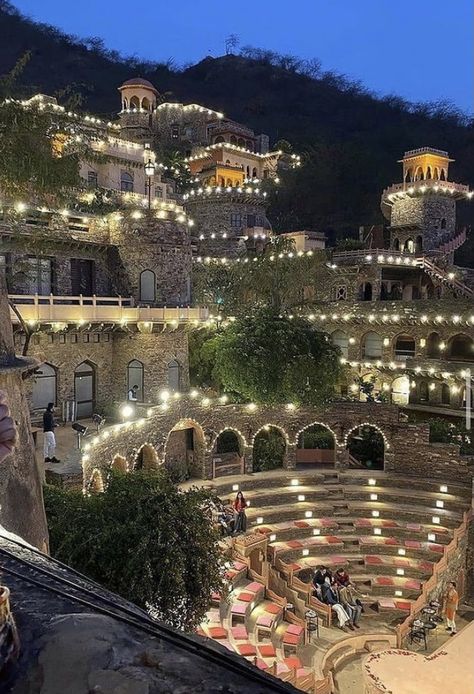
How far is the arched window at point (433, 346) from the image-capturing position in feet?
109

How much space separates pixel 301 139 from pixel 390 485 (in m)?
55.0

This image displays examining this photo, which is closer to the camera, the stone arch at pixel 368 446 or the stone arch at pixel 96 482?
the stone arch at pixel 96 482

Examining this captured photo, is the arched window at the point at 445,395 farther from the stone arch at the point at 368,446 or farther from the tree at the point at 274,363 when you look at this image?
the tree at the point at 274,363

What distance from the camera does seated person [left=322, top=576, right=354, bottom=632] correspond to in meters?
16.6

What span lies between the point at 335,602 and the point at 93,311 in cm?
1403

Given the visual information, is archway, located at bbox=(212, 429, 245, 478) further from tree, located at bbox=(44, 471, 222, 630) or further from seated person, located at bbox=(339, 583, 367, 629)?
tree, located at bbox=(44, 471, 222, 630)

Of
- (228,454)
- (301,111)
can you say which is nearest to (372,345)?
(228,454)

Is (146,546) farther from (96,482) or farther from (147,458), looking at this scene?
(147,458)

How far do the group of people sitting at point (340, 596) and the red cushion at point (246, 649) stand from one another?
14.3 ft

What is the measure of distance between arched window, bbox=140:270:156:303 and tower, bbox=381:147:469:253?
87.2 feet

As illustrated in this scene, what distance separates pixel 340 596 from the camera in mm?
17219

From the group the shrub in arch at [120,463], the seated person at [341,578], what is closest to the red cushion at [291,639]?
the seated person at [341,578]

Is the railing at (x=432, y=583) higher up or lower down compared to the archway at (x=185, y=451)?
lower down

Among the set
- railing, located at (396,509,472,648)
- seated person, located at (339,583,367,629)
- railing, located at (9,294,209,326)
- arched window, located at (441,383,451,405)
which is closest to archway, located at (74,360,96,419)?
railing, located at (9,294,209,326)
